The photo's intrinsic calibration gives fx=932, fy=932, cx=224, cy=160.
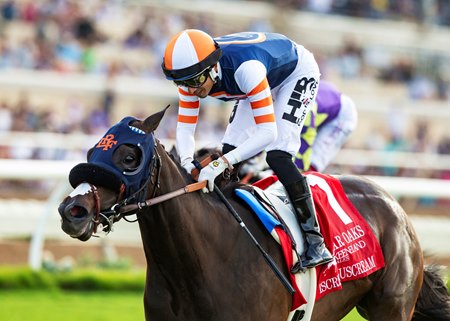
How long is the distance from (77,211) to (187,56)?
0.96 m

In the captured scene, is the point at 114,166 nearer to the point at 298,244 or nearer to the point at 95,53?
the point at 298,244

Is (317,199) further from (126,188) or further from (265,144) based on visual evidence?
(126,188)

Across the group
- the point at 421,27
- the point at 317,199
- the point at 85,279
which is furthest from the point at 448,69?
the point at 317,199

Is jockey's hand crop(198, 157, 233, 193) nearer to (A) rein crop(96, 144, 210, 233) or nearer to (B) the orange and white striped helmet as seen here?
(A) rein crop(96, 144, 210, 233)

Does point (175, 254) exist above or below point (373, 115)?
above

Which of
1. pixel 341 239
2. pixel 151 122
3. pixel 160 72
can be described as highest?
pixel 151 122

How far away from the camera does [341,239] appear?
4891 millimetres

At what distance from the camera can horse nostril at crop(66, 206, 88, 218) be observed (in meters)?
3.75

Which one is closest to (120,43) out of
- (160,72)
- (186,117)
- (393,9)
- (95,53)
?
(95,53)

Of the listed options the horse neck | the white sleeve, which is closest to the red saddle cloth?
the white sleeve

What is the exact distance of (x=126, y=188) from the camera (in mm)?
3918

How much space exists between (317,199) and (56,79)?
37.5 ft

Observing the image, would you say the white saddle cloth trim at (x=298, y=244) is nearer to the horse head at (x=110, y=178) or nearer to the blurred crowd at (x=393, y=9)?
the horse head at (x=110, y=178)

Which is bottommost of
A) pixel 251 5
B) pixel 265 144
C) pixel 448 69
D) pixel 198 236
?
pixel 448 69
